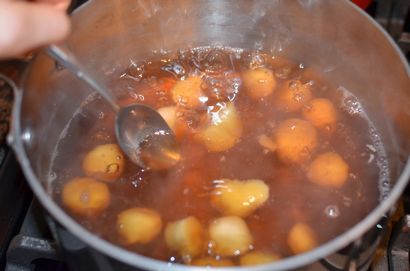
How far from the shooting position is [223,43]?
1.14m

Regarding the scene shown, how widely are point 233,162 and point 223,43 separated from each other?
35 centimetres

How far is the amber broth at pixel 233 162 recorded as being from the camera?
0.82 metres

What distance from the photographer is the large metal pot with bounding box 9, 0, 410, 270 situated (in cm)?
86

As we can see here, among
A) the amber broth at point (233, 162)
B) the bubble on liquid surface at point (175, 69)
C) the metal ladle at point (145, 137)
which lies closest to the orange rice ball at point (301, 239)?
the amber broth at point (233, 162)

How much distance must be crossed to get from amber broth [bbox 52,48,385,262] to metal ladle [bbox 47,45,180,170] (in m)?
0.02

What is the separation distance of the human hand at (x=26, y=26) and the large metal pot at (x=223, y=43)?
4.3 inches

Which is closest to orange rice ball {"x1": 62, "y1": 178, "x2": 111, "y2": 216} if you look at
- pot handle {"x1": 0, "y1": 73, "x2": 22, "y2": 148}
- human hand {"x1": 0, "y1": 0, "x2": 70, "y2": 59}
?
pot handle {"x1": 0, "y1": 73, "x2": 22, "y2": 148}

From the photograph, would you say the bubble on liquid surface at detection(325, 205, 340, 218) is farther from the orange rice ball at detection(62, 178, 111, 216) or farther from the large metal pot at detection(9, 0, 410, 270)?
the orange rice ball at detection(62, 178, 111, 216)

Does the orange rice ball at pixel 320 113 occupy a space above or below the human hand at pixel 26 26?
below

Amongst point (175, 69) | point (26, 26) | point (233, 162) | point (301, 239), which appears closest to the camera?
point (26, 26)

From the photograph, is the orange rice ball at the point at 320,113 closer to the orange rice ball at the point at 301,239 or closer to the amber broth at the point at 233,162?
the amber broth at the point at 233,162

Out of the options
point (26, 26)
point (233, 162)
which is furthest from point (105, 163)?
point (26, 26)

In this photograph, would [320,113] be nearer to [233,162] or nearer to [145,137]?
[233,162]

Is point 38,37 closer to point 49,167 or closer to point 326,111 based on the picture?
point 49,167
